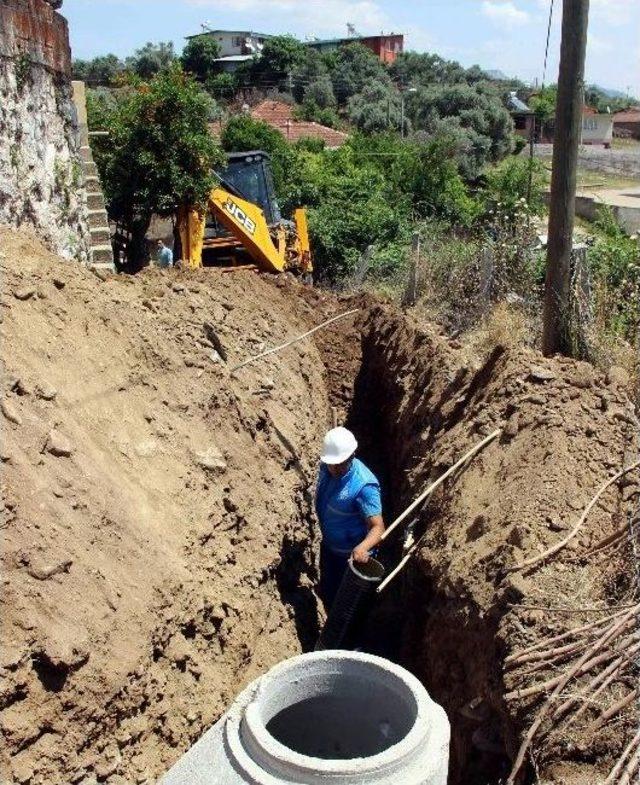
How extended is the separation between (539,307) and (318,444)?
14.3ft

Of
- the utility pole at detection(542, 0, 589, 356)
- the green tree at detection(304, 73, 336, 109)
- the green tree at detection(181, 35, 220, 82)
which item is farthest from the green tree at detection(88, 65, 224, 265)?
the green tree at detection(181, 35, 220, 82)

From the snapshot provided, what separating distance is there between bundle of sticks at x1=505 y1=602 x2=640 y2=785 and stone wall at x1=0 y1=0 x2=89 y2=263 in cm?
572

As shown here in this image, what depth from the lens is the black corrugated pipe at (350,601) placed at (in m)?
5.49

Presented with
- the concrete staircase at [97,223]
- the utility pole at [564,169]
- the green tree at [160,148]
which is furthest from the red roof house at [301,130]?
the utility pole at [564,169]

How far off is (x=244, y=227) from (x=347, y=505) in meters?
7.29

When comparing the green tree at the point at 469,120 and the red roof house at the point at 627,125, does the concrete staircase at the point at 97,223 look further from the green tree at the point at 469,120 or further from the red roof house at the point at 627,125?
the red roof house at the point at 627,125

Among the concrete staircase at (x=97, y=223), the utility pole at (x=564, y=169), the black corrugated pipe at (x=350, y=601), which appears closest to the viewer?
the black corrugated pipe at (x=350, y=601)

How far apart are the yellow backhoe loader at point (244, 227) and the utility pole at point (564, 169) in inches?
217

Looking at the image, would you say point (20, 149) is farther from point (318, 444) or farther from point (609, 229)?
point (609, 229)

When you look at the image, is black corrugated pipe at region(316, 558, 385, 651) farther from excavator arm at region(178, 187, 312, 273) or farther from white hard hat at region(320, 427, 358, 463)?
excavator arm at region(178, 187, 312, 273)

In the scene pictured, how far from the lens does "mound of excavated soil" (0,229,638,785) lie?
12.0 feet

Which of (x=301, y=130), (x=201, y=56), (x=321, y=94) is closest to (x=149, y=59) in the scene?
(x=201, y=56)

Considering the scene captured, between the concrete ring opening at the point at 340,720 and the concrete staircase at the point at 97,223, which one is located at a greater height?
the concrete staircase at the point at 97,223

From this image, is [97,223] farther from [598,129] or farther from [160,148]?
[598,129]
